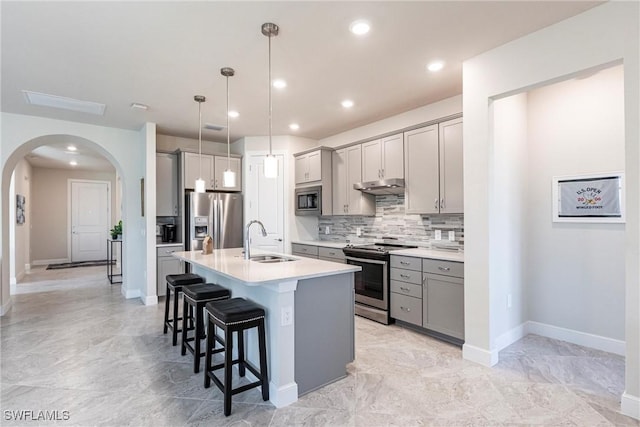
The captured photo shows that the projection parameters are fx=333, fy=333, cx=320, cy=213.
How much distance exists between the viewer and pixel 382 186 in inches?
166

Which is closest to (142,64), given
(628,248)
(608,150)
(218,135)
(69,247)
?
(218,135)

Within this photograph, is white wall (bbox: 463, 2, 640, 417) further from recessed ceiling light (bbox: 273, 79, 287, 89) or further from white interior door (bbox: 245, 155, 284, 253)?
Answer: white interior door (bbox: 245, 155, 284, 253)

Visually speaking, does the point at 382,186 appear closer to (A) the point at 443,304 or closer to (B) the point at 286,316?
(A) the point at 443,304

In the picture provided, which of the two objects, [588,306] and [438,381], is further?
[588,306]

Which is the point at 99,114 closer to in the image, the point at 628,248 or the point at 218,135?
the point at 218,135

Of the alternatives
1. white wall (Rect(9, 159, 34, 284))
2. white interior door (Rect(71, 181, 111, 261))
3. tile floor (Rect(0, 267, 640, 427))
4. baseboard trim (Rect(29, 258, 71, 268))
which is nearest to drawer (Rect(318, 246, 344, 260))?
tile floor (Rect(0, 267, 640, 427))

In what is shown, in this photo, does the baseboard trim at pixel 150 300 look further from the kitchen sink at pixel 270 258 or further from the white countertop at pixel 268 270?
the kitchen sink at pixel 270 258

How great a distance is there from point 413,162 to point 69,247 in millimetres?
9607

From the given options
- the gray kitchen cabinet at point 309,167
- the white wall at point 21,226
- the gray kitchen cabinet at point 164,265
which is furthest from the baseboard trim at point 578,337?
the white wall at point 21,226

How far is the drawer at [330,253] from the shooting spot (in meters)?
4.57

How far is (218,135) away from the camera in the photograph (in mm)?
5590

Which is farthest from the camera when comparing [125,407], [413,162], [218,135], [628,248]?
[218,135]

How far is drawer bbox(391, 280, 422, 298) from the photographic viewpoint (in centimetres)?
356

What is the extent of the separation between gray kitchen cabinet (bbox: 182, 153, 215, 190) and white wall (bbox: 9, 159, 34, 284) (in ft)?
10.3
